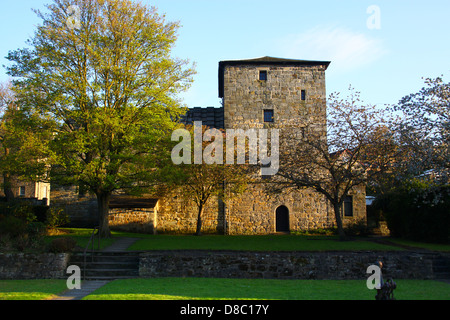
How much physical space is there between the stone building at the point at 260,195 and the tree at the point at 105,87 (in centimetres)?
717

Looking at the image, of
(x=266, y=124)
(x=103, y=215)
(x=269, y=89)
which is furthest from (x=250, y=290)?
(x=269, y=89)

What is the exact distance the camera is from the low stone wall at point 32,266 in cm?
1418

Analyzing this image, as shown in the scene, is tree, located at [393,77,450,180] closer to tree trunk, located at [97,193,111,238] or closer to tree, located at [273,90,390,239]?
tree, located at [273,90,390,239]

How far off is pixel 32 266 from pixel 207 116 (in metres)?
18.2

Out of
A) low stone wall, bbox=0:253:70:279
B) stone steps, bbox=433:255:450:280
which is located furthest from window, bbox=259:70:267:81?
low stone wall, bbox=0:253:70:279

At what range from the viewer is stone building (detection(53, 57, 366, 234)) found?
27.3m

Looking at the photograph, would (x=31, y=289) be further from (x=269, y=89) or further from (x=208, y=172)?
(x=269, y=89)

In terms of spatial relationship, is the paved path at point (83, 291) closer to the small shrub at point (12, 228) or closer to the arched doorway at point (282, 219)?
the small shrub at point (12, 228)

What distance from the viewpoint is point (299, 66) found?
29109 mm

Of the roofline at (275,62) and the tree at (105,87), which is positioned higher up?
the roofline at (275,62)

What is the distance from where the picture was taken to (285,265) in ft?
48.2

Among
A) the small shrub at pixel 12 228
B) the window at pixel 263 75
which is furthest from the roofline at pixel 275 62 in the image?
the small shrub at pixel 12 228
